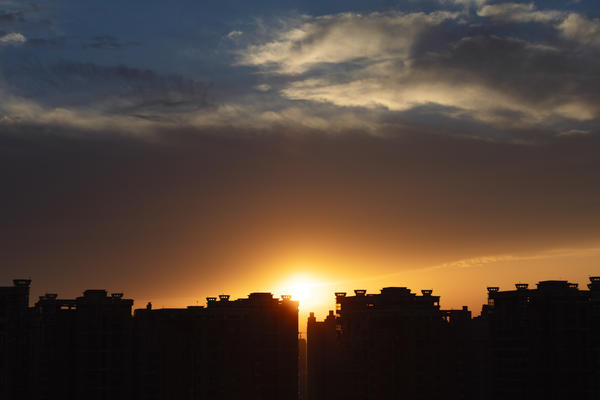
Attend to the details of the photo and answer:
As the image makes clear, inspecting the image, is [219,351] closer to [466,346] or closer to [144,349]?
[144,349]

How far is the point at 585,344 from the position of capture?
137625 mm

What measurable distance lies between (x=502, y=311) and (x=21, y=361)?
A: 282ft

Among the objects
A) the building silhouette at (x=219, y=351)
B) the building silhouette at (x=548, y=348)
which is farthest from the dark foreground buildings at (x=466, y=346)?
the building silhouette at (x=219, y=351)

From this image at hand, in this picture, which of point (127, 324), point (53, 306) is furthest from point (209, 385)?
point (53, 306)

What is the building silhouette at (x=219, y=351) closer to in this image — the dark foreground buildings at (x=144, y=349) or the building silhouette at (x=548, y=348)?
the dark foreground buildings at (x=144, y=349)

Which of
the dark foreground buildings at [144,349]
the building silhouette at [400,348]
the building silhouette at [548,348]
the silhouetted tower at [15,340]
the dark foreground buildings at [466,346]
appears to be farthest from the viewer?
the building silhouette at [400,348]

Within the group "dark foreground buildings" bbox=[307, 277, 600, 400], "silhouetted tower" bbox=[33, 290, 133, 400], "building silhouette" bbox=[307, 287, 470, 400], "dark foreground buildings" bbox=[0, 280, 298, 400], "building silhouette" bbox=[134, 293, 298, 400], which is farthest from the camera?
"building silhouette" bbox=[134, 293, 298, 400]

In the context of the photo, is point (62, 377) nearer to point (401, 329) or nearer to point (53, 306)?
point (53, 306)

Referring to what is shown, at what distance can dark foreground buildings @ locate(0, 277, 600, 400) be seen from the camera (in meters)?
136

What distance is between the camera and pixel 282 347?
162 m

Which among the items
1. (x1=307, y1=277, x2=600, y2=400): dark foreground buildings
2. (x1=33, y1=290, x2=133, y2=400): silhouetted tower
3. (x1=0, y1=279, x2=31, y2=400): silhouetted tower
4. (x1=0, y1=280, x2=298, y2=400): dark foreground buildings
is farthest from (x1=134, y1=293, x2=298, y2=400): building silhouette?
(x1=0, y1=279, x2=31, y2=400): silhouetted tower

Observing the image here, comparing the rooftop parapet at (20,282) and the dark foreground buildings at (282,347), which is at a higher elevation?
the rooftop parapet at (20,282)

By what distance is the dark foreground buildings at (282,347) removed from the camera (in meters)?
136

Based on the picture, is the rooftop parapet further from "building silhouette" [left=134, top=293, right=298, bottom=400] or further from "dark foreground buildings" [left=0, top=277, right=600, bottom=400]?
"building silhouette" [left=134, top=293, right=298, bottom=400]
